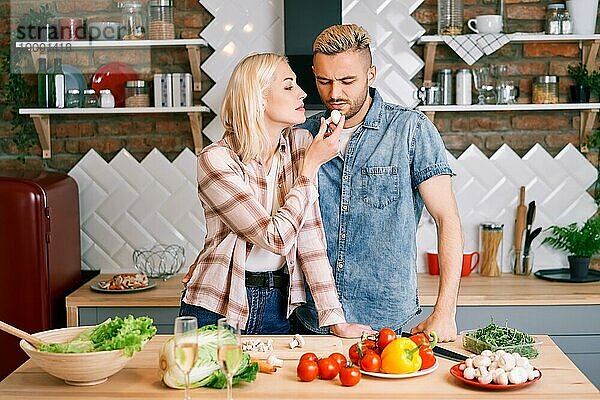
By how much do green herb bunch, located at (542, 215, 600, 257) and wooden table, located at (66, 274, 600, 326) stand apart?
190 mm

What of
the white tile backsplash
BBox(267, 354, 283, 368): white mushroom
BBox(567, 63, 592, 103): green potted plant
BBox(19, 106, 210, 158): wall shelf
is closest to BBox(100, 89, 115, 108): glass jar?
BBox(19, 106, 210, 158): wall shelf

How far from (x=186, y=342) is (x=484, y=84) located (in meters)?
2.88

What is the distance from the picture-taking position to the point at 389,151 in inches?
127

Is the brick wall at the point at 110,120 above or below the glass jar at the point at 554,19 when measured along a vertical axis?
below

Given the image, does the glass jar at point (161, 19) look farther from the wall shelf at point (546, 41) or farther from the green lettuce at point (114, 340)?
the green lettuce at point (114, 340)

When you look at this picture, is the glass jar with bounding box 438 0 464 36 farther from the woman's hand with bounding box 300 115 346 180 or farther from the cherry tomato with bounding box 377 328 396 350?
the cherry tomato with bounding box 377 328 396 350

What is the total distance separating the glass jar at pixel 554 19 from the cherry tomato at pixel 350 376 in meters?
2.69

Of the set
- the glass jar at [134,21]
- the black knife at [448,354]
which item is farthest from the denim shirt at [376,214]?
the glass jar at [134,21]

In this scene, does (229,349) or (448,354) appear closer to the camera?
(229,349)

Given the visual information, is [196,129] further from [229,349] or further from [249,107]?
[229,349]

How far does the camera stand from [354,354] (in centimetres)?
265

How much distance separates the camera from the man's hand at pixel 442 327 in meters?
2.95

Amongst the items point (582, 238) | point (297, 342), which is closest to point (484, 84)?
point (582, 238)

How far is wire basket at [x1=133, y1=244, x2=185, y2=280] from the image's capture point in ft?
15.9
